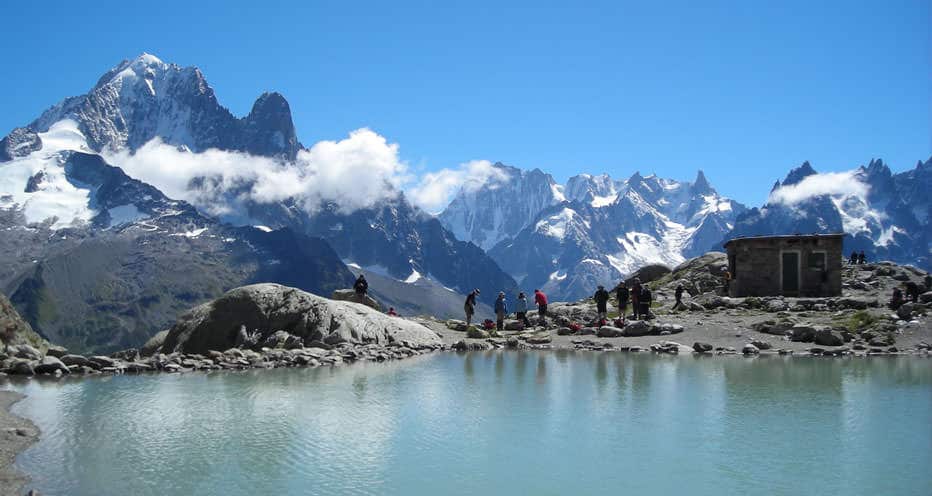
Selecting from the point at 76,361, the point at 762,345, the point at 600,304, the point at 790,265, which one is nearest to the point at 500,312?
the point at 600,304

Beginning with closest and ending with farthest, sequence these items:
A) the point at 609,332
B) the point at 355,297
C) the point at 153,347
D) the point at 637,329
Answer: the point at 153,347, the point at 637,329, the point at 609,332, the point at 355,297

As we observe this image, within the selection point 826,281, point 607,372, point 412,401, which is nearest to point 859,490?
point 412,401

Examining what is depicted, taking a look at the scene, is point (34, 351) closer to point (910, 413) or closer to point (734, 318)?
point (910, 413)

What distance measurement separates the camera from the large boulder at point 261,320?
40.2 metres

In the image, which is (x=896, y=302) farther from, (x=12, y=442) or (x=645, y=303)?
(x=12, y=442)

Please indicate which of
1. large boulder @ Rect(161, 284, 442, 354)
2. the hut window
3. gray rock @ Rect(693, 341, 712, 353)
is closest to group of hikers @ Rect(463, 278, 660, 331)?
gray rock @ Rect(693, 341, 712, 353)

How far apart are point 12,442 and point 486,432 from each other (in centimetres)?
1206

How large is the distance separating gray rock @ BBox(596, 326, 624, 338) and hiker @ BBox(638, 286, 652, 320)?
3.91 m

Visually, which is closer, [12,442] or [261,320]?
[12,442]

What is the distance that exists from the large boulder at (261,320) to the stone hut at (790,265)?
33.7 m

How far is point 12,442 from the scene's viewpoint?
21.0 m

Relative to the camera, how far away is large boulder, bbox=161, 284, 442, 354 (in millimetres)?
40188

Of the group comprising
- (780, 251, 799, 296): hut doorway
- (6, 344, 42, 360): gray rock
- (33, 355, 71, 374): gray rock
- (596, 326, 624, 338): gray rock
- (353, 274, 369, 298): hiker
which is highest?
(780, 251, 799, 296): hut doorway

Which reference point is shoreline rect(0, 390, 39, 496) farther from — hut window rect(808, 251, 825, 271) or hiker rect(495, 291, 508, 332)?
hut window rect(808, 251, 825, 271)
